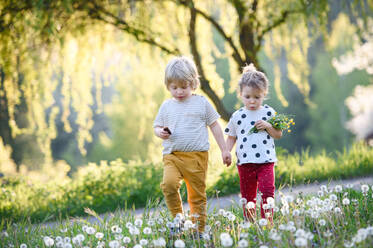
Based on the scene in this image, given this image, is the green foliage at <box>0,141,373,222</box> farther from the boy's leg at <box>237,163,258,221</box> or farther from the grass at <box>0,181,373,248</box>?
the boy's leg at <box>237,163,258,221</box>

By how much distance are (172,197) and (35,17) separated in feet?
10.8

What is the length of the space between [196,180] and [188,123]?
455 mm

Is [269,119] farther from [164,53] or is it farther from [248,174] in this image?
[164,53]

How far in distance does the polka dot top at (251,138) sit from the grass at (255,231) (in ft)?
1.36

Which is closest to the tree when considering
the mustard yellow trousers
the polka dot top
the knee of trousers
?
the polka dot top

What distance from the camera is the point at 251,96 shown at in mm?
3176

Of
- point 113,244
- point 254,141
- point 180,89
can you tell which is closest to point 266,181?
point 254,141

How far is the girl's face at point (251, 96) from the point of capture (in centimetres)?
315

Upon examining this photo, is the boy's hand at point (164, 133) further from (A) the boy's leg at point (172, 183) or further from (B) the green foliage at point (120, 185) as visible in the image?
(B) the green foliage at point (120, 185)

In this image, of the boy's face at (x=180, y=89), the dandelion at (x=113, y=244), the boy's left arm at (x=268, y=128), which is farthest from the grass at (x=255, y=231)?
the boy's face at (x=180, y=89)

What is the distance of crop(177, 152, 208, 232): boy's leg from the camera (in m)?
3.04

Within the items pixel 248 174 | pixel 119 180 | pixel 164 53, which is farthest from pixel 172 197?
pixel 164 53

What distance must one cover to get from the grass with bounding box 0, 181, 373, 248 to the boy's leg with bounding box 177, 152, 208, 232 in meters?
0.12

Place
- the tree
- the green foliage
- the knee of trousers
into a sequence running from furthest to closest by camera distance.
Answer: the green foliage
the tree
the knee of trousers
